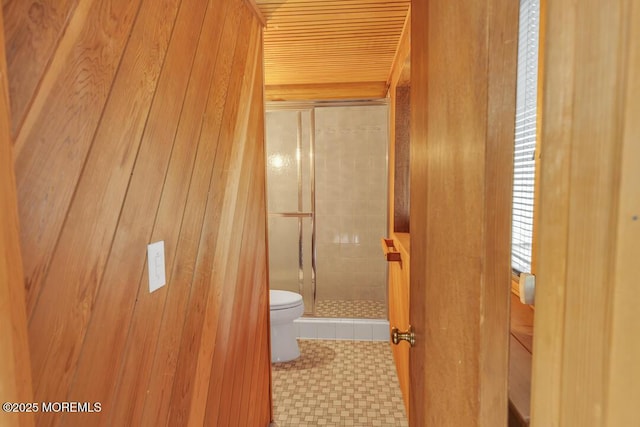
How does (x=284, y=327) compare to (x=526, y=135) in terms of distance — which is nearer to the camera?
(x=526, y=135)

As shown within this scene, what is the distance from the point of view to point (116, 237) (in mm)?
804

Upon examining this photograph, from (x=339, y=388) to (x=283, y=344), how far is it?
1.99ft

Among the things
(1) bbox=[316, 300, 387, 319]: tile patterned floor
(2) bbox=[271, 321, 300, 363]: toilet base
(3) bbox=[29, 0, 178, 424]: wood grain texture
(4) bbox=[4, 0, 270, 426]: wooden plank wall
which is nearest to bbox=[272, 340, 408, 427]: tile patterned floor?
(2) bbox=[271, 321, 300, 363]: toilet base

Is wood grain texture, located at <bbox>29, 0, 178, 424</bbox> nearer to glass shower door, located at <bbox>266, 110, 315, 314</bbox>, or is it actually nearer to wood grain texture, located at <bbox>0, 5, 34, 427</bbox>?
wood grain texture, located at <bbox>0, 5, 34, 427</bbox>

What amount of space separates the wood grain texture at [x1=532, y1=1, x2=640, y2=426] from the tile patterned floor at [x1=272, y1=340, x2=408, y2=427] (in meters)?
2.02

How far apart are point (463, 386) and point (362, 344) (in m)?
2.67

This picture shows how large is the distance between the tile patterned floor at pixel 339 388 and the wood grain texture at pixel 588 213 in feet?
6.64

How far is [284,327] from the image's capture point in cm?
290

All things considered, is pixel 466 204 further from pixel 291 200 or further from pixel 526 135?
pixel 291 200

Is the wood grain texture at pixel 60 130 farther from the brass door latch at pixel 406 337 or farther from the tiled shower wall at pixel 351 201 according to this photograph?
the tiled shower wall at pixel 351 201

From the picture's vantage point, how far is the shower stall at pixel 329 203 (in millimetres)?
3611

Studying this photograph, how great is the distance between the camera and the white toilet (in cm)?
279

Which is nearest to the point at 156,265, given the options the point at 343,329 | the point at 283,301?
the point at 283,301

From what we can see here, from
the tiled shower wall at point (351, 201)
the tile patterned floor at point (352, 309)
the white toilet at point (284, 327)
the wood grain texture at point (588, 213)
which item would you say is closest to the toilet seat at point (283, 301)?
the white toilet at point (284, 327)
